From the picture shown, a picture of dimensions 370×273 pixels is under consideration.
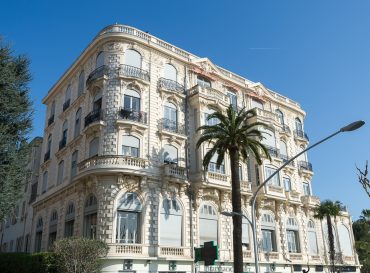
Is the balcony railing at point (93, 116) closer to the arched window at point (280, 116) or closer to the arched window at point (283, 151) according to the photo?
the arched window at point (283, 151)

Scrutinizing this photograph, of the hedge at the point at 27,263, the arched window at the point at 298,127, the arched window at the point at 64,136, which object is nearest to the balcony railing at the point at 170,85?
the arched window at the point at 64,136

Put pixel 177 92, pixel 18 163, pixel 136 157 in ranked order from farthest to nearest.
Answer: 1. pixel 177 92
2. pixel 136 157
3. pixel 18 163

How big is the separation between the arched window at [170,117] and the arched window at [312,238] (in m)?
19.8

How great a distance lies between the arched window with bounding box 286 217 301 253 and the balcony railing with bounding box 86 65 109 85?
2319cm

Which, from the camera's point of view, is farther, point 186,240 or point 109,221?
point 186,240

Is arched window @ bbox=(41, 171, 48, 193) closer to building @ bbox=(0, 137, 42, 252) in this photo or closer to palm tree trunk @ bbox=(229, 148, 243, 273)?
building @ bbox=(0, 137, 42, 252)

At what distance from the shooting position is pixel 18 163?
864 inches

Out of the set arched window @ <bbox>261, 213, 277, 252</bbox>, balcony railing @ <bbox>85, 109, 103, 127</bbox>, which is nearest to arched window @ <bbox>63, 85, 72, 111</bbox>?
balcony railing @ <bbox>85, 109, 103, 127</bbox>

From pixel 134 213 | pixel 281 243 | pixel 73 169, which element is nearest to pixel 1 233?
pixel 73 169

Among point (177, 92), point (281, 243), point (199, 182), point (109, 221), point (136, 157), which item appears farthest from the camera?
point (281, 243)

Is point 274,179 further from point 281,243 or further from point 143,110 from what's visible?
point 143,110

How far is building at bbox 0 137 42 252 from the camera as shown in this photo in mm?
40250

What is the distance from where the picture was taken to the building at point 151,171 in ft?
91.3

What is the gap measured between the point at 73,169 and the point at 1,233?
24252 mm
